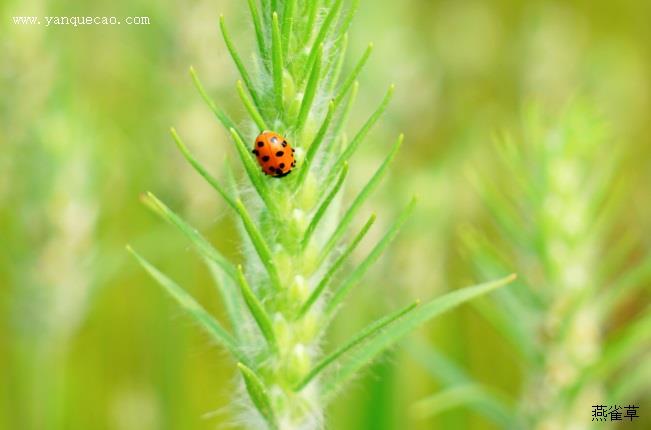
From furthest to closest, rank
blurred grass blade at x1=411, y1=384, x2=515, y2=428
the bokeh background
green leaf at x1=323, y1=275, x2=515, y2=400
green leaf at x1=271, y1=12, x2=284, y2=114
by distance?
the bokeh background, blurred grass blade at x1=411, y1=384, x2=515, y2=428, green leaf at x1=323, y1=275, x2=515, y2=400, green leaf at x1=271, y1=12, x2=284, y2=114

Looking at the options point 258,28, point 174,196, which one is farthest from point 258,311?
point 174,196

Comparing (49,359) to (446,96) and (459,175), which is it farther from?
(446,96)

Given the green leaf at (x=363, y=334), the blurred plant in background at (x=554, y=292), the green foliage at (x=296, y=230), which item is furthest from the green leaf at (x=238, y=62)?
the blurred plant in background at (x=554, y=292)

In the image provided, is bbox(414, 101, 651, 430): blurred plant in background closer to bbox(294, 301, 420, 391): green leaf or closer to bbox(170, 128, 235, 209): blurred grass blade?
bbox(294, 301, 420, 391): green leaf

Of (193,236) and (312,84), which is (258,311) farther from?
(312,84)

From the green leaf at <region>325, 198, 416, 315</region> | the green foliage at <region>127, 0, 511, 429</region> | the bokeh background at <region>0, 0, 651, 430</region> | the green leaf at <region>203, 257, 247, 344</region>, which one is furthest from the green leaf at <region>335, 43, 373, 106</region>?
the bokeh background at <region>0, 0, 651, 430</region>

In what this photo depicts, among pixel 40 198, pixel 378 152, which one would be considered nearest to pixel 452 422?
pixel 378 152

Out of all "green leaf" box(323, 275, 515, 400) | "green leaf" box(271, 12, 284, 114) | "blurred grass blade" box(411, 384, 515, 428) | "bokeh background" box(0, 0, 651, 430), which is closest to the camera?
"green leaf" box(271, 12, 284, 114)

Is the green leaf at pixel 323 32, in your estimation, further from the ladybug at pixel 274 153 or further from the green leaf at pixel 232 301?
the green leaf at pixel 232 301
